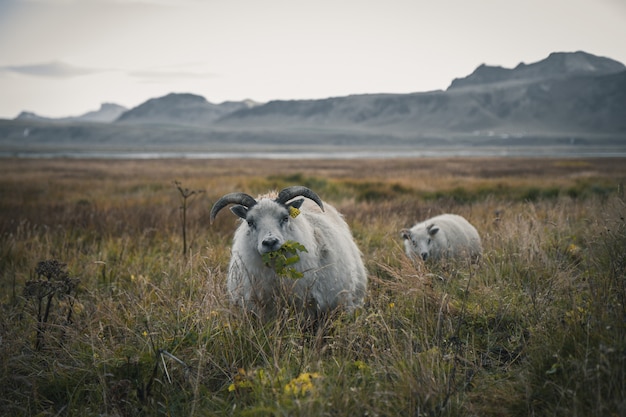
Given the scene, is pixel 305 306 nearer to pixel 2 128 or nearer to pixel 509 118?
pixel 509 118

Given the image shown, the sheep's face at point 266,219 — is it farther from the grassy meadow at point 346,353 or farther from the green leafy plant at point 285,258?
the grassy meadow at point 346,353

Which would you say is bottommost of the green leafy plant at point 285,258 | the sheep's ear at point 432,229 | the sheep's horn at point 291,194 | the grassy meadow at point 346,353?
the grassy meadow at point 346,353

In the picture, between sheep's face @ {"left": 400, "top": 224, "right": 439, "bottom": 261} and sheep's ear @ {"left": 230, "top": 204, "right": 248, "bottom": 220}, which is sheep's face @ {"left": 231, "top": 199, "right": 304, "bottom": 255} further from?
sheep's face @ {"left": 400, "top": 224, "right": 439, "bottom": 261}

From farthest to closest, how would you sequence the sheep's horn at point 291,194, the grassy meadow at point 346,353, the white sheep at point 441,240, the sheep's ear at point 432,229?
the sheep's ear at point 432,229, the white sheep at point 441,240, the sheep's horn at point 291,194, the grassy meadow at point 346,353

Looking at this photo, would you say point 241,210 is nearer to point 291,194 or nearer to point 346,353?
point 291,194

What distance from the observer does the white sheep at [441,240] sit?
826 centimetres

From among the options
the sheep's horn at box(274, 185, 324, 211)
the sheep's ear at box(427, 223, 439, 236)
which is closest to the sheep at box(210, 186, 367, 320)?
the sheep's horn at box(274, 185, 324, 211)

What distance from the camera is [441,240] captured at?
8633 millimetres

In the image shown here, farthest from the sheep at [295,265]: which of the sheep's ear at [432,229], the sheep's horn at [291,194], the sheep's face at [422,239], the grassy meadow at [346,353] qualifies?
the sheep's ear at [432,229]

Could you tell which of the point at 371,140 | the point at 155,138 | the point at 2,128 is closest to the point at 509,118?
the point at 371,140

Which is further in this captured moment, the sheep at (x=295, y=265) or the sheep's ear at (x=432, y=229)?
the sheep's ear at (x=432, y=229)

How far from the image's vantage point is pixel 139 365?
3.88 meters

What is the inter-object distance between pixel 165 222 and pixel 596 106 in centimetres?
22028

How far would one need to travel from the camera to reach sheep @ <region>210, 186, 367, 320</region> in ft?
16.0
